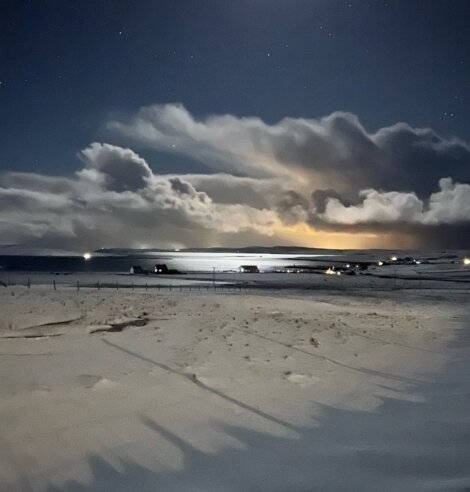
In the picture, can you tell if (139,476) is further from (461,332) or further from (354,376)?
(461,332)

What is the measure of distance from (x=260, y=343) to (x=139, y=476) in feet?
30.6

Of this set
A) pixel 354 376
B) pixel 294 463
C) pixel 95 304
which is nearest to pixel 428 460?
pixel 294 463

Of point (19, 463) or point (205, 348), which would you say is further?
point (205, 348)

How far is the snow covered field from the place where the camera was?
5938 mm

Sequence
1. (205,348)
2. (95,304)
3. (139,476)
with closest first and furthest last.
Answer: (139,476), (205,348), (95,304)

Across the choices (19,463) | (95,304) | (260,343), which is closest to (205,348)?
(260,343)

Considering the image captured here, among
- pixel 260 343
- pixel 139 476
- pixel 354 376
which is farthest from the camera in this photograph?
pixel 260 343

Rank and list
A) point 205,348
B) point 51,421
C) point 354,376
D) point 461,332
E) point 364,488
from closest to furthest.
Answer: point 364,488
point 51,421
point 354,376
point 205,348
point 461,332

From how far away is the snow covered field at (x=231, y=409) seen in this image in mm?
5938

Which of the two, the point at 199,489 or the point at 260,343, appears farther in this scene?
the point at 260,343

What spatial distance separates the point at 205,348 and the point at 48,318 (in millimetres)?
9466

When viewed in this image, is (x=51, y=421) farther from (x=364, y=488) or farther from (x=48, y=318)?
(x=48, y=318)

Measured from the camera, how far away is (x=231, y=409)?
8.59 metres

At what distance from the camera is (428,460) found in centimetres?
610
